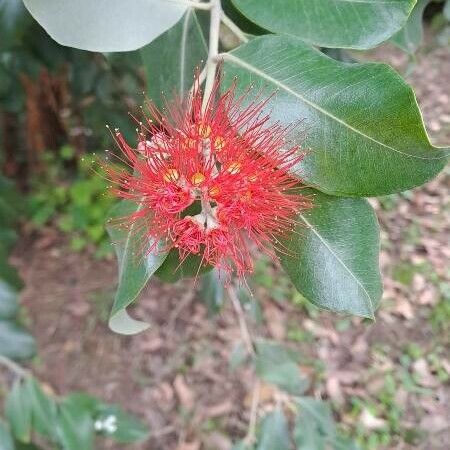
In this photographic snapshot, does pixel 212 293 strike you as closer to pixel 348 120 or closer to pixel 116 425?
pixel 116 425

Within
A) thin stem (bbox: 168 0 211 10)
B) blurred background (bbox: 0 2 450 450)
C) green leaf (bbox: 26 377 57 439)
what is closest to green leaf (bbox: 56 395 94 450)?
green leaf (bbox: 26 377 57 439)

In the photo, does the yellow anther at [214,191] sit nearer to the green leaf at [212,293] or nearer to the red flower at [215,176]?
the red flower at [215,176]

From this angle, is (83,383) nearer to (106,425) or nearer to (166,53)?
(106,425)

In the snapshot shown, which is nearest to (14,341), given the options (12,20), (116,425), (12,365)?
(12,365)

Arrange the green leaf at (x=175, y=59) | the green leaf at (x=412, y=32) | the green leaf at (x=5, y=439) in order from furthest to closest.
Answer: the green leaf at (x=5, y=439) → the green leaf at (x=412, y=32) → the green leaf at (x=175, y=59)

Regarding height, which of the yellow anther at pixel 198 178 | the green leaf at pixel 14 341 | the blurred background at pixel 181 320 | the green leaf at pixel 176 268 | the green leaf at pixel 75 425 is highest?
the yellow anther at pixel 198 178

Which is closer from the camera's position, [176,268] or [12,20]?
[176,268]

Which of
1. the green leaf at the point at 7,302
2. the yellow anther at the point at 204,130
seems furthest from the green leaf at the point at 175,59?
the green leaf at the point at 7,302

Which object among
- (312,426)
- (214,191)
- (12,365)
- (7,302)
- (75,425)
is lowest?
(312,426)
